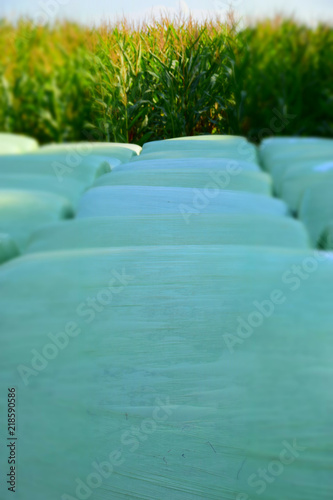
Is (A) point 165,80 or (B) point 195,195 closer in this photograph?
(B) point 195,195

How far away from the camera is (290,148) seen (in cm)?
83

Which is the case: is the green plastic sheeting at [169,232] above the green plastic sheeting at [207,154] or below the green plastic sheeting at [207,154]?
above

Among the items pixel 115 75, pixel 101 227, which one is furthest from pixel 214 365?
pixel 115 75

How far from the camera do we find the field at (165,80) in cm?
60

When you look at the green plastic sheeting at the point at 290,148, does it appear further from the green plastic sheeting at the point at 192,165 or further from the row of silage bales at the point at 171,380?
the row of silage bales at the point at 171,380

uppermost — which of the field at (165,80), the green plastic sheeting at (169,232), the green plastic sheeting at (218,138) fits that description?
the field at (165,80)

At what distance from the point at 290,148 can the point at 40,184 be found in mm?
430

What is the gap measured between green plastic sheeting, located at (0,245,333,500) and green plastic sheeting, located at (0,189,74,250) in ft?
0.69

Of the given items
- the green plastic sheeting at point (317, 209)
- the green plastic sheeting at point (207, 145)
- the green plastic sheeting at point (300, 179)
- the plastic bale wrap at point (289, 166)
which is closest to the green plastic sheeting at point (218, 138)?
the green plastic sheeting at point (207, 145)

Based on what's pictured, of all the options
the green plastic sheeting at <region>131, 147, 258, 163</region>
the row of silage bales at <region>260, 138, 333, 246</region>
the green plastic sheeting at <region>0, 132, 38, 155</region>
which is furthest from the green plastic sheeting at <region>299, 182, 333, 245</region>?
the green plastic sheeting at <region>0, 132, 38, 155</region>

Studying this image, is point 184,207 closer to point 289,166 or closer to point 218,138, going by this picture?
point 289,166

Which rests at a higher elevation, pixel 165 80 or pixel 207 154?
pixel 165 80

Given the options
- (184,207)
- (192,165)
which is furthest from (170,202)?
(192,165)

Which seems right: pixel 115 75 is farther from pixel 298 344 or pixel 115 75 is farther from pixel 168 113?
pixel 298 344
